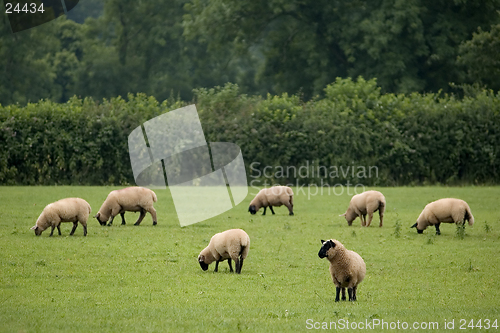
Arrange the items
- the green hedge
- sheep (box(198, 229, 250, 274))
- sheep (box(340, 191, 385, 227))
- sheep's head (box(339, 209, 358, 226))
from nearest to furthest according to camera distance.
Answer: sheep (box(198, 229, 250, 274)) → sheep (box(340, 191, 385, 227)) → sheep's head (box(339, 209, 358, 226)) → the green hedge

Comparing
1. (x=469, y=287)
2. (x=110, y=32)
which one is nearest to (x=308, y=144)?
(x=469, y=287)

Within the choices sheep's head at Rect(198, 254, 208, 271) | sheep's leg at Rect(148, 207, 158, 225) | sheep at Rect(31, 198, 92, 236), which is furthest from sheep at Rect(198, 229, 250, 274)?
sheep's leg at Rect(148, 207, 158, 225)

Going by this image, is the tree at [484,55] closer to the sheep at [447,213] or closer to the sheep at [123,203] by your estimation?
the sheep at [447,213]

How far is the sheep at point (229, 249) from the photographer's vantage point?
40.4ft

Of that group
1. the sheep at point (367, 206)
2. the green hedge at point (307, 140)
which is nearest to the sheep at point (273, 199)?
the sheep at point (367, 206)

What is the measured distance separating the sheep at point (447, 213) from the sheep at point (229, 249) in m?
7.18

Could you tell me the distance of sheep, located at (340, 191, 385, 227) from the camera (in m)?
19.3

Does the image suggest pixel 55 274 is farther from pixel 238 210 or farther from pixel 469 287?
pixel 238 210

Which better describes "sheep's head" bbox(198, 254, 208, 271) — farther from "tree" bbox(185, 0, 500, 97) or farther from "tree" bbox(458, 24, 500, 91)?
"tree" bbox(458, 24, 500, 91)

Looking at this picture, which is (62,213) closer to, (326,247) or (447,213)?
(326,247)

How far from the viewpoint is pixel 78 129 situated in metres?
35.1

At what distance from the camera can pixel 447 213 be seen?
58.3ft

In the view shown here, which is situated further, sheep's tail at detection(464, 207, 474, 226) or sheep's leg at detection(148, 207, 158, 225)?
sheep's leg at detection(148, 207, 158, 225)

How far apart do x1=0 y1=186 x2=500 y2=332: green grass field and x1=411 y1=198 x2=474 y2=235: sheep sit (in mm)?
404
